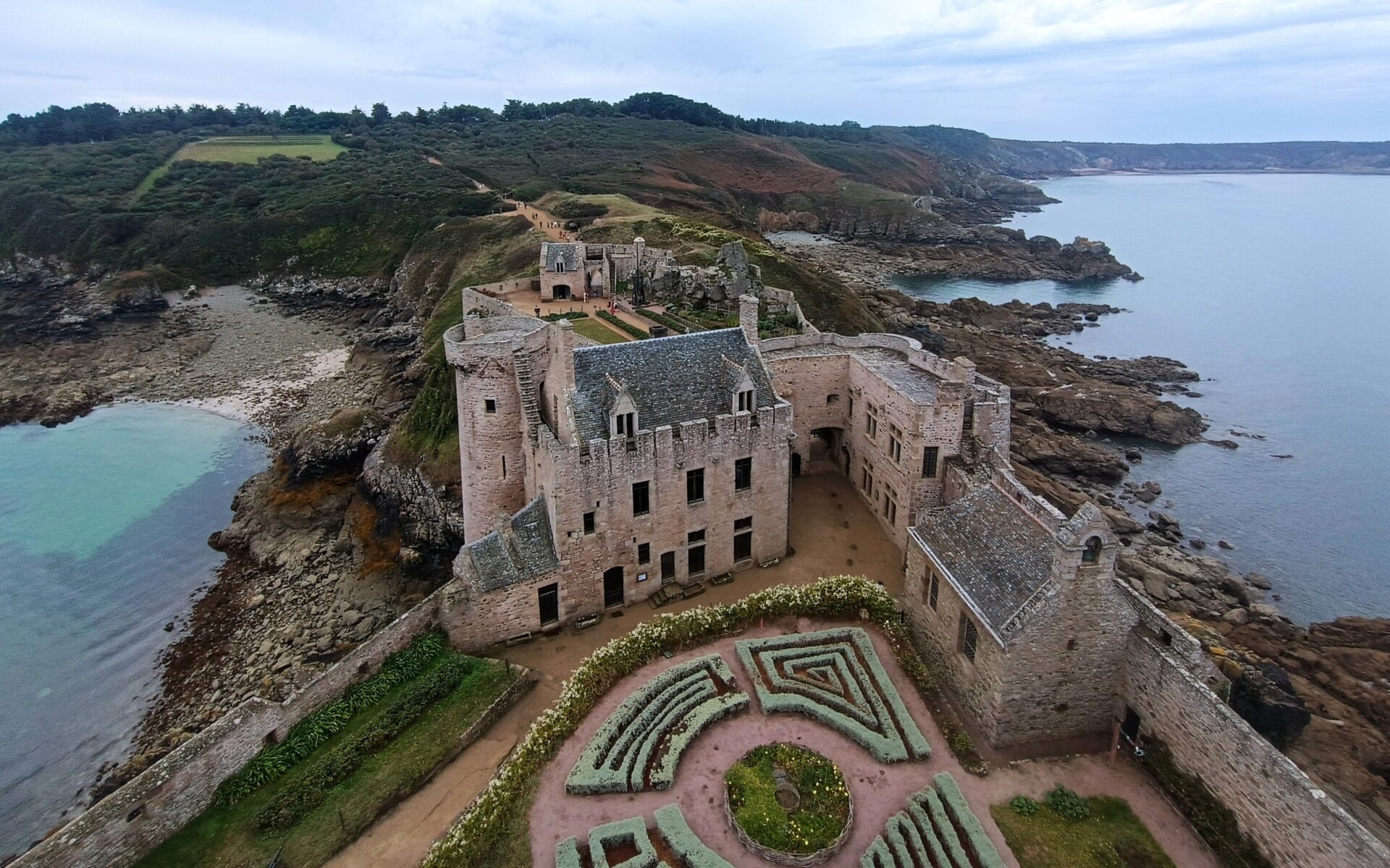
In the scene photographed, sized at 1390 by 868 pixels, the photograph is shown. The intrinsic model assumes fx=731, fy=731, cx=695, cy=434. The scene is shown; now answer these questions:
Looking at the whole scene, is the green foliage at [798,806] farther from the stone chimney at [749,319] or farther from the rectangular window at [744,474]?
the stone chimney at [749,319]


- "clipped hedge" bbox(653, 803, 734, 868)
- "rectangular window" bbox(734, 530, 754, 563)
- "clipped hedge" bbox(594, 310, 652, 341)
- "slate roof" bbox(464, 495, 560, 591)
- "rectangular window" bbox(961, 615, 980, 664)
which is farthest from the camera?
"clipped hedge" bbox(594, 310, 652, 341)

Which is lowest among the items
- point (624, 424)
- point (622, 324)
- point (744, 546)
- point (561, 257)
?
point (744, 546)

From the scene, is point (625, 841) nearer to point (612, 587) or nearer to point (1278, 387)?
point (612, 587)

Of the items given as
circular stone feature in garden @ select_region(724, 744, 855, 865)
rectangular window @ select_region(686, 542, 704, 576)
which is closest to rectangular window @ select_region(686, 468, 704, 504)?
rectangular window @ select_region(686, 542, 704, 576)

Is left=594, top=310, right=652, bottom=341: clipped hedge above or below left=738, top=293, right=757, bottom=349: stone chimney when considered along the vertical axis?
below

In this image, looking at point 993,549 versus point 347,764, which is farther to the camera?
point 993,549

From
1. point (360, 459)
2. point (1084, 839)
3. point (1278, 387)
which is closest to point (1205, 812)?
point (1084, 839)

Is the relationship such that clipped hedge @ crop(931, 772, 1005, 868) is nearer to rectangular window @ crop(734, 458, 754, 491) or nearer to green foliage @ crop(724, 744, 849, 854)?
green foliage @ crop(724, 744, 849, 854)

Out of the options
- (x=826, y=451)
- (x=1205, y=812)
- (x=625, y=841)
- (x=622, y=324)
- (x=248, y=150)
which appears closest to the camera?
(x=625, y=841)
